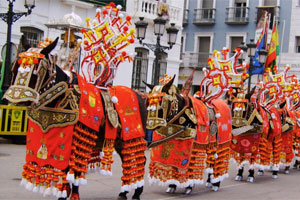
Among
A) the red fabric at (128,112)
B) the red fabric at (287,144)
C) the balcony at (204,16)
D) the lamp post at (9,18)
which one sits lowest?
the red fabric at (287,144)

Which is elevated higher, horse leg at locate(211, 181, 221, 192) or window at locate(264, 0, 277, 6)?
window at locate(264, 0, 277, 6)

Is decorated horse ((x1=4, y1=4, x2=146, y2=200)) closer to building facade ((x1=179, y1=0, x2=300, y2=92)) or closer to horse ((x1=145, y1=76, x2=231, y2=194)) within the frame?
horse ((x1=145, y1=76, x2=231, y2=194))

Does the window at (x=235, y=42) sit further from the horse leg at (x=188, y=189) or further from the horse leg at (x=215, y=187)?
the horse leg at (x=188, y=189)

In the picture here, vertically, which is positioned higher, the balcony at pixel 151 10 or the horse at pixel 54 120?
the balcony at pixel 151 10

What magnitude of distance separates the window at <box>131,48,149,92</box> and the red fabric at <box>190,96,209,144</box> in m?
12.9

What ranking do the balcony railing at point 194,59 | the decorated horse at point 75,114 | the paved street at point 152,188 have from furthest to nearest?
the balcony railing at point 194,59
the paved street at point 152,188
the decorated horse at point 75,114

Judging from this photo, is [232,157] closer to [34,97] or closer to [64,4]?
[34,97]

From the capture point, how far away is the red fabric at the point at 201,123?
30.0 ft

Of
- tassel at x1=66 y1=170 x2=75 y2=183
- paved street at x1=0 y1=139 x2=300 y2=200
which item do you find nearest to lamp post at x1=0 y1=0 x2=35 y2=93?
paved street at x1=0 y1=139 x2=300 y2=200

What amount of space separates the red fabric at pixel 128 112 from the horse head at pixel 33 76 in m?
1.27

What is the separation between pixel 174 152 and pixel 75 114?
2.72 m

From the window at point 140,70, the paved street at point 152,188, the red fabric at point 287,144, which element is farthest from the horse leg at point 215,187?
the window at point 140,70

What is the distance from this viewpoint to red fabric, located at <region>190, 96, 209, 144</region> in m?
9.16

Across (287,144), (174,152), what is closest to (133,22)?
(287,144)
